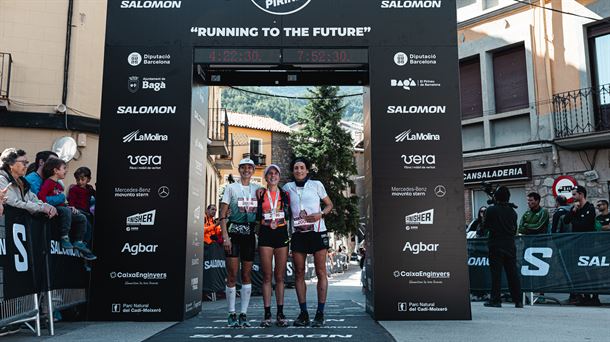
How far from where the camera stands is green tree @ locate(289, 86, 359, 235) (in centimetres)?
3997

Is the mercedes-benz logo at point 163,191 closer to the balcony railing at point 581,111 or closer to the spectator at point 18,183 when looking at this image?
the spectator at point 18,183

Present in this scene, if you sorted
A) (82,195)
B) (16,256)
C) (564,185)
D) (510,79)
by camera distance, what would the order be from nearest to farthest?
(16,256), (82,195), (564,185), (510,79)

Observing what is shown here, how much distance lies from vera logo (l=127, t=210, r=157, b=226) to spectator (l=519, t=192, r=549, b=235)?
695 centimetres

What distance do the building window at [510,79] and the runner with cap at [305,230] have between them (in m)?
12.3

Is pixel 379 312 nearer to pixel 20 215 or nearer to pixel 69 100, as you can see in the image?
pixel 20 215

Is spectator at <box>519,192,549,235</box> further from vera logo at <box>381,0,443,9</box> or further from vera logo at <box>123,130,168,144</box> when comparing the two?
vera logo at <box>123,130,168,144</box>

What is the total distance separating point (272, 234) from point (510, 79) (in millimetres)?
13454

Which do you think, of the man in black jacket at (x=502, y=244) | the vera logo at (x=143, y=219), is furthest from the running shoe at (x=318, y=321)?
the man in black jacket at (x=502, y=244)

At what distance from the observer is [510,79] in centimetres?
1747

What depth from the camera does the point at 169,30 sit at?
7.38 metres

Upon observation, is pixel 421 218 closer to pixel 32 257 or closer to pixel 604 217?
pixel 32 257

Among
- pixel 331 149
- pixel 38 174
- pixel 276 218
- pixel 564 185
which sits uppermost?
pixel 331 149

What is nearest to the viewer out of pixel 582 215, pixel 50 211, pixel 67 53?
pixel 50 211

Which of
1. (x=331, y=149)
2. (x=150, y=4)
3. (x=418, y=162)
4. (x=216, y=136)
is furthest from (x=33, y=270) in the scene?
(x=331, y=149)
